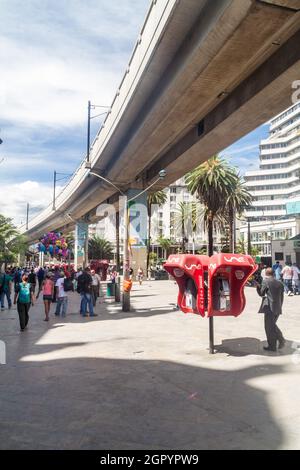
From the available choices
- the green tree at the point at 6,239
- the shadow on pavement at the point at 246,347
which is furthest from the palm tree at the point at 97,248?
the shadow on pavement at the point at 246,347

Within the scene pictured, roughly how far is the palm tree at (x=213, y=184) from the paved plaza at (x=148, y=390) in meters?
30.7

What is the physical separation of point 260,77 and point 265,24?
4.22 m

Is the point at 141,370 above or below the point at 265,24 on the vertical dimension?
below

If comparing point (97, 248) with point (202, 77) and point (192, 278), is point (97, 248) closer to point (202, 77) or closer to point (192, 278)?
point (202, 77)

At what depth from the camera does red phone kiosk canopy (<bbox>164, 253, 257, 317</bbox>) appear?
8.69 metres

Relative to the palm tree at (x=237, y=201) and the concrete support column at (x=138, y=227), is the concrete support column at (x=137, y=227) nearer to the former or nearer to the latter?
the concrete support column at (x=138, y=227)

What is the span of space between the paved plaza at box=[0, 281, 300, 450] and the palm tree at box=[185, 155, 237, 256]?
3072cm

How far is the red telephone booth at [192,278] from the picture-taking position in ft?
29.4

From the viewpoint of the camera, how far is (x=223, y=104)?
17.9 metres

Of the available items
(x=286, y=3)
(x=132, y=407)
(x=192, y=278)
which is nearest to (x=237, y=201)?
(x=286, y=3)

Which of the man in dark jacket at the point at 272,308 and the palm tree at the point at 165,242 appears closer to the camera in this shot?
the man in dark jacket at the point at 272,308

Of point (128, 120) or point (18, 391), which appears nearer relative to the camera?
point (18, 391)
